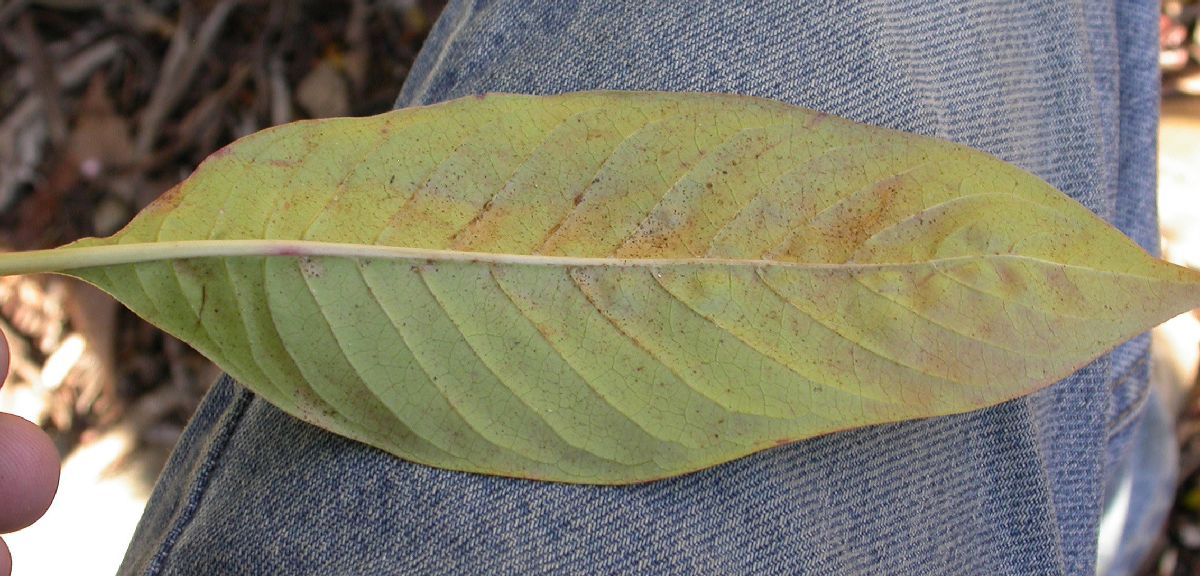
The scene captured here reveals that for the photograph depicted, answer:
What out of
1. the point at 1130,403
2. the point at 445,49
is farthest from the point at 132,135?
the point at 1130,403

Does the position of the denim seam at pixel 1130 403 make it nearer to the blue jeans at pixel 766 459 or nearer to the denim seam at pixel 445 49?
the blue jeans at pixel 766 459

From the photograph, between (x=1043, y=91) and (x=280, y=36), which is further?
(x=280, y=36)

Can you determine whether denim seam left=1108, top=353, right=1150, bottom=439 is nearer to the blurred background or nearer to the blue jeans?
the blue jeans

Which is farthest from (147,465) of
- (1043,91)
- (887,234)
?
(1043,91)

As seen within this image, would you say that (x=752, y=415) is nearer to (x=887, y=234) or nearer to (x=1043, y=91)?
(x=887, y=234)

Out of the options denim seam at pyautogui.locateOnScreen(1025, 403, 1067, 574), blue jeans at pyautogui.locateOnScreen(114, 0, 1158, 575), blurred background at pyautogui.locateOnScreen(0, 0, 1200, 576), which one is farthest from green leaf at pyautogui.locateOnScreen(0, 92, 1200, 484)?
blurred background at pyautogui.locateOnScreen(0, 0, 1200, 576)
